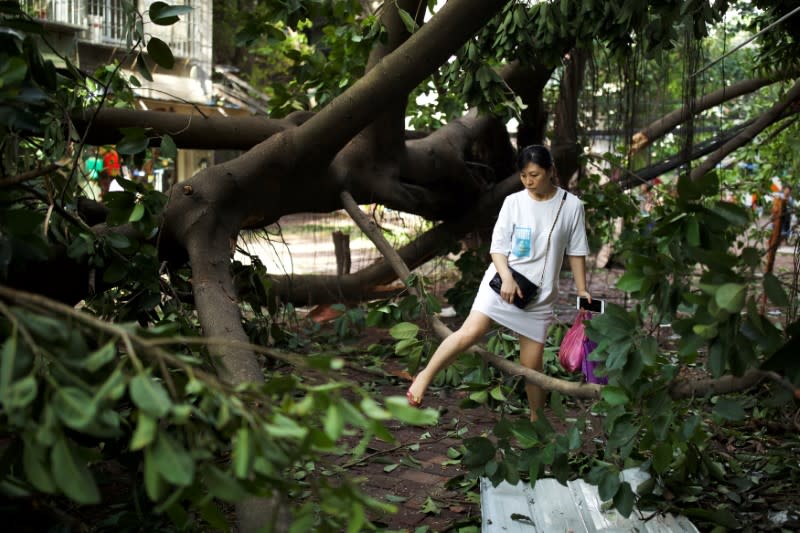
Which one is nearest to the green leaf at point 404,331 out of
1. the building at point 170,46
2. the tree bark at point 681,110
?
the tree bark at point 681,110

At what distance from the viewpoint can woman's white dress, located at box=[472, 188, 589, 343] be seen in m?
3.99

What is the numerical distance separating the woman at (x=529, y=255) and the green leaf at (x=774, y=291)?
1643mm

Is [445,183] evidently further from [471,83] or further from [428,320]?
[428,320]

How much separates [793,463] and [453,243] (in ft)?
12.5

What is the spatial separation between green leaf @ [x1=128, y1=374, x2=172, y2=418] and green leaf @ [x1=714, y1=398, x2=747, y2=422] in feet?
6.48

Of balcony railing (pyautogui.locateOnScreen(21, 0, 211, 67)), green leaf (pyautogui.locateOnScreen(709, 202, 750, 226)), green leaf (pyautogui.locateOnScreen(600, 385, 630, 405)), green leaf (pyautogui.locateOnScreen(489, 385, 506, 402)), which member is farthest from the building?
green leaf (pyautogui.locateOnScreen(709, 202, 750, 226))

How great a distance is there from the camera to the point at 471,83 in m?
5.22

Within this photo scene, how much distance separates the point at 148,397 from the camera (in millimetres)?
1553

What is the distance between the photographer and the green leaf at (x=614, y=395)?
116 inches

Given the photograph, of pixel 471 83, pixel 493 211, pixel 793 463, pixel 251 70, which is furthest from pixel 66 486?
pixel 251 70

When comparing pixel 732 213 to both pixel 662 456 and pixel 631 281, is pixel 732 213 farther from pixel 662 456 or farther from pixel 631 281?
pixel 662 456

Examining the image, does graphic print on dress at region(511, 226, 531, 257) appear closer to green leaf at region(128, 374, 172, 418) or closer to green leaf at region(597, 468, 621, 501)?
green leaf at region(597, 468, 621, 501)

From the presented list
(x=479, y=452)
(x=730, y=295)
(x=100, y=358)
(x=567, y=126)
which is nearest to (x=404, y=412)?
(x=100, y=358)

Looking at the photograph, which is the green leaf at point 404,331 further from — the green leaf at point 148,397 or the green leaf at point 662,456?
A: the green leaf at point 148,397
